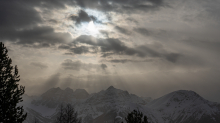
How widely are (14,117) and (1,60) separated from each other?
21.6 ft

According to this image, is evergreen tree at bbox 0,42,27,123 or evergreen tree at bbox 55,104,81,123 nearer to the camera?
evergreen tree at bbox 0,42,27,123

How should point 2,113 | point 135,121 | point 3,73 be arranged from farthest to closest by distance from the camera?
1. point 135,121
2. point 3,73
3. point 2,113

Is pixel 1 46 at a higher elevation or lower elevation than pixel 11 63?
higher

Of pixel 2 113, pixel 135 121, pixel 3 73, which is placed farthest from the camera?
pixel 135 121

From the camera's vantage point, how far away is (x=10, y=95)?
62.6 feet

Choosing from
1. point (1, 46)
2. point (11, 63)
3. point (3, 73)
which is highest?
point (1, 46)

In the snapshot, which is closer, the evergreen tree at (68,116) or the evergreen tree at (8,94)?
the evergreen tree at (8,94)

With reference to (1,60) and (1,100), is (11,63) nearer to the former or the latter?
(1,60)

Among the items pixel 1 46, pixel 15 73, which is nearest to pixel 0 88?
pixel 15 73

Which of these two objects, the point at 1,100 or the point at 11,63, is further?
the point at 11,63

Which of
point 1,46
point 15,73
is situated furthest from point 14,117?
point 1,46

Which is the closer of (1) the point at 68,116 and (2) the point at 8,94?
(2) the point at 8,94

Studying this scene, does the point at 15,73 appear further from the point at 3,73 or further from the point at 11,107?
the point at 11,107

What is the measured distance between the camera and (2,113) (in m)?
18.3
